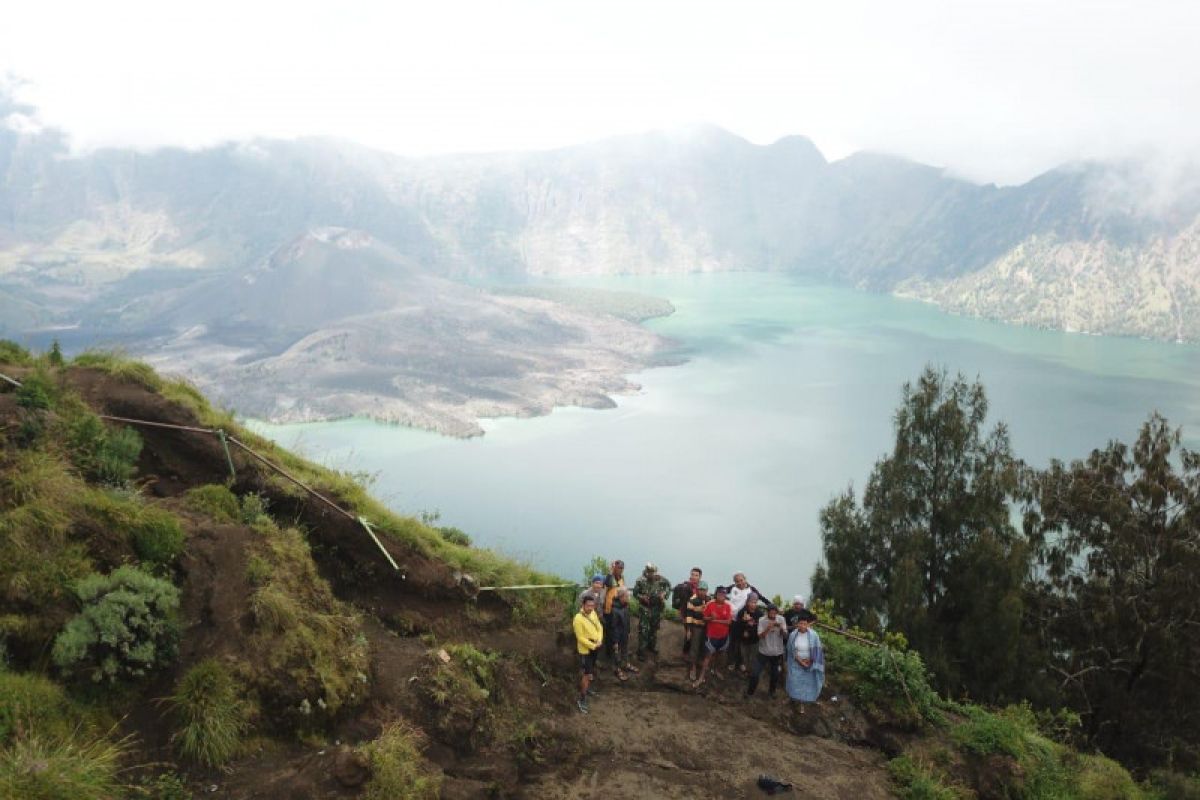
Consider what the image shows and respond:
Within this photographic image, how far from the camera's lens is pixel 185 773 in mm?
5543

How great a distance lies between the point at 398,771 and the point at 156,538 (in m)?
3.17

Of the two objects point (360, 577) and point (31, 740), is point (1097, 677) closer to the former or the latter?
point (360, 577)

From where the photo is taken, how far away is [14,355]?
30.6 ft

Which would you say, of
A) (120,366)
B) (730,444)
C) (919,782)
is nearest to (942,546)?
(919,782)

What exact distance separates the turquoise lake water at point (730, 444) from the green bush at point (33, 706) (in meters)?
5.79

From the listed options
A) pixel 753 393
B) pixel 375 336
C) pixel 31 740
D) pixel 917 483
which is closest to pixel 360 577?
pixel 31 740

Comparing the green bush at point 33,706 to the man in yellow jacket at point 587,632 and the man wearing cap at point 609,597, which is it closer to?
the man in yellow jacket at point 587,632

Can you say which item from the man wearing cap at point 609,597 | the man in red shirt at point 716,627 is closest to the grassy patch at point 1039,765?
the man in red shirt at point 716,627

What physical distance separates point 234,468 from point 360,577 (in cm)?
200

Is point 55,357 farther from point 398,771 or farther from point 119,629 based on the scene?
point 398,771

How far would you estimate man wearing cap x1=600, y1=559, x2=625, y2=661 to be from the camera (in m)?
9.45

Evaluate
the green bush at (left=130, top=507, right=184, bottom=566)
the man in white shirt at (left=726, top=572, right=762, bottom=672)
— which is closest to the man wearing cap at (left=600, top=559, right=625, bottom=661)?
the man in white shirt at (left=726, top=572, right=762, bottom=672)

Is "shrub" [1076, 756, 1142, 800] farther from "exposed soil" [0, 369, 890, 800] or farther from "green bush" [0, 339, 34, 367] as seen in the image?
"green bush" [0, 339, 34, 367]

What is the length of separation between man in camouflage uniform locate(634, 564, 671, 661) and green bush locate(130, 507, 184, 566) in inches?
218
